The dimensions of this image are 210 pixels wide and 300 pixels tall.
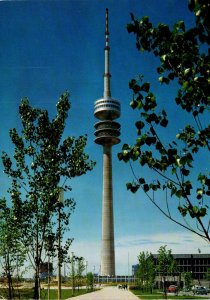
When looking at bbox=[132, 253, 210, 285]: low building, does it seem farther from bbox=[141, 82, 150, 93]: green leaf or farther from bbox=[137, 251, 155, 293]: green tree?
bbox=[141, 82, 150, 93]: green leaf

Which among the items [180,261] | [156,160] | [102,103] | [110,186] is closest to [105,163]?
[110,186]

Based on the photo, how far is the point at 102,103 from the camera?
Answer: 499 feet

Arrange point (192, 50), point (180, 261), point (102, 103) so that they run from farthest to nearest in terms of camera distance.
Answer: point (102, 103) → point (180, 261) → point (192, 50)

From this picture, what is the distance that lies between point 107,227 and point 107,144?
28.6 m

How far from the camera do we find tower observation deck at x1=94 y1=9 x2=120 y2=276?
14325 cm

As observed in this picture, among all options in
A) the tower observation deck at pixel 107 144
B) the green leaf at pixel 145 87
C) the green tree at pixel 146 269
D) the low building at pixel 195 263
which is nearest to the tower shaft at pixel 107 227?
the tower observation deck at pixel 107 144

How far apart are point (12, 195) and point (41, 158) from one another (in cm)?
261

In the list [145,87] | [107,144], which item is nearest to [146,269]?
[107,144]

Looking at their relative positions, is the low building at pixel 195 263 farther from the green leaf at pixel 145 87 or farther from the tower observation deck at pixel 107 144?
the green leaf at pixel 145 87

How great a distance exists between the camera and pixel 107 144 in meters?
152

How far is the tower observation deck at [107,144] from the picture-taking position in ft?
470

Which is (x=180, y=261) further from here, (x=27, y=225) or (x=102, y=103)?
(x=27, y=225)

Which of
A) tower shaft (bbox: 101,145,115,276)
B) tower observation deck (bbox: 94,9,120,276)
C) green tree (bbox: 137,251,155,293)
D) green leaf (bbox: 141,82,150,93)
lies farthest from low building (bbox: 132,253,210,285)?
green leaf (bbox: 141,82,150,93)

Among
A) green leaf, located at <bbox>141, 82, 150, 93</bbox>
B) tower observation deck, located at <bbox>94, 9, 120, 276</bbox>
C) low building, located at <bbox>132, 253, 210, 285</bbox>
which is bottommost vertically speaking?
low building, located at <bbox>132, 253, 210, 285</bbox>
